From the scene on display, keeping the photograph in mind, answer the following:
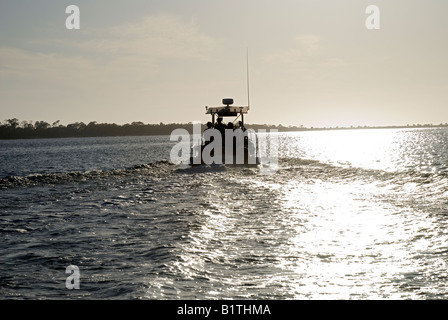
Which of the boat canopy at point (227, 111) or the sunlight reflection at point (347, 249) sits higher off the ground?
the boat canopy at point (227, 111)

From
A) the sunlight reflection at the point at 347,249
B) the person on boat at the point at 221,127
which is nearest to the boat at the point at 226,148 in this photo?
the person on boat at the point at 221,127

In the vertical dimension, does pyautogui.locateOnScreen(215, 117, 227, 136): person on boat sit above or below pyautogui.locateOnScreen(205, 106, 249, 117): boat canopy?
below

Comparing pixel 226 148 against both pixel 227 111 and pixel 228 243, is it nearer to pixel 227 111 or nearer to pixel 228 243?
pixel 227 111

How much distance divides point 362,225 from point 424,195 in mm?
7398

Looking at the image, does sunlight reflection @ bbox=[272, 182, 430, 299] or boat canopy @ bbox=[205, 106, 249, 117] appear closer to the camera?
sunlight reflection @ bbox=[272, 182, 430, 299]

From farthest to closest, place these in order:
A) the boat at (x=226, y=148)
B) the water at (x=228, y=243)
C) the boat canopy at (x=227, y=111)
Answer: the boat canopy at (x=227, y=111) < the boat at (x=226, y=148) < the water at (x=228, y=243)

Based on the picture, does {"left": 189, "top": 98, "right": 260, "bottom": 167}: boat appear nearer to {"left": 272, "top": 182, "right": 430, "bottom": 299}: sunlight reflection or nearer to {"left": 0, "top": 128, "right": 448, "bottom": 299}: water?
{"left": 0, "top": 128, "right": 448, "bottom": 299}: water

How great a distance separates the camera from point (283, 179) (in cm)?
2755

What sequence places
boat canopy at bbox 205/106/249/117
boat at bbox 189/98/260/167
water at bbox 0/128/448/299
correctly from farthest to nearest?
boat canopy at bbox 205/106/249/117 < boat at bbox 189/98/260/167 < water at bbox 0/128/448/299
